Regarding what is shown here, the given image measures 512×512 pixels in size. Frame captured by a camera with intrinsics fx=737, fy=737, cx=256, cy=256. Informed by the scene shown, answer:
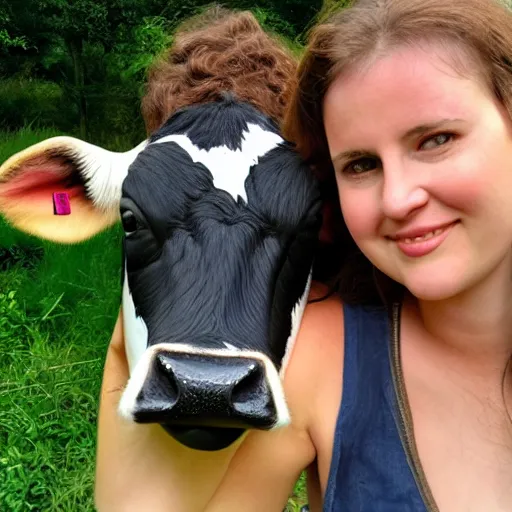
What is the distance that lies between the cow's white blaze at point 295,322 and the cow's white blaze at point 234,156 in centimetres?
31

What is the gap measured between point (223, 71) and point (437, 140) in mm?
966

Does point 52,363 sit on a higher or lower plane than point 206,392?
lower

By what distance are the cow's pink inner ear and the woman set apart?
695mm

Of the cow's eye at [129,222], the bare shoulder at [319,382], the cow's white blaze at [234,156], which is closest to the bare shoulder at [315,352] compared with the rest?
the bare shoulder at [319,382]

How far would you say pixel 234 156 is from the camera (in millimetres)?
1935

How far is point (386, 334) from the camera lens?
5.84 ft

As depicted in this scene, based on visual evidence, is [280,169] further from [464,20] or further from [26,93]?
[26,93]

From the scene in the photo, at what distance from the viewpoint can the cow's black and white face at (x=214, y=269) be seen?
1.39m

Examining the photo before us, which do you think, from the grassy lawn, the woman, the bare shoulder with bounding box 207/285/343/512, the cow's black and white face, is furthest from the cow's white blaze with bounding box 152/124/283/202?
the grassy lawn

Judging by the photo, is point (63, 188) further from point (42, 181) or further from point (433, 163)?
point (433, 163)

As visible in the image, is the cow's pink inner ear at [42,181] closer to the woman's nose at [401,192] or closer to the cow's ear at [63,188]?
the cow's ear at [63,188]

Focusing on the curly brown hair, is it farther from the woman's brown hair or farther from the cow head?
the woman's brown hair

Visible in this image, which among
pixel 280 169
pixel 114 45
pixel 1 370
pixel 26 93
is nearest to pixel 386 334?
pixel 280 169

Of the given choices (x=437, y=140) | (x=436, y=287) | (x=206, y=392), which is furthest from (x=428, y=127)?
(x=206, y=392)
